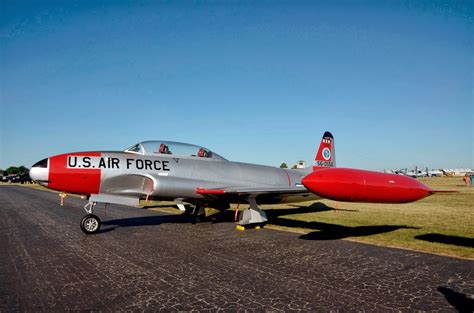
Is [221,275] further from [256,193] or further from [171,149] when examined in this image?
[171,149]

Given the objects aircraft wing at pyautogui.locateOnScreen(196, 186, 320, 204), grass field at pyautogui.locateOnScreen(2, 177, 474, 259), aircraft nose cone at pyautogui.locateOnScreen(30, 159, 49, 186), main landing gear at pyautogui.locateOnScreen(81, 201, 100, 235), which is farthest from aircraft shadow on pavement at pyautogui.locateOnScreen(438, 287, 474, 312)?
aircraft nose cone at pyautogui.locateOnScreen(30, 159, 49, 186)

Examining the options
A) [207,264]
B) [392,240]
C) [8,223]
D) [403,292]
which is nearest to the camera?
[403,292]

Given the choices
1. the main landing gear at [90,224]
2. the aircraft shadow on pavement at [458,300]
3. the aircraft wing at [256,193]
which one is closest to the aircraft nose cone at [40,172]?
the main landing gear at [90,224]

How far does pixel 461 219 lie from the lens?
1395 cm

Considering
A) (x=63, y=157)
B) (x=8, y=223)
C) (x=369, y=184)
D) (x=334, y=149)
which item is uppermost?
(x=334, y=149)

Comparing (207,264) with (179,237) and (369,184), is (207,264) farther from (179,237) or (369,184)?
(369,184)

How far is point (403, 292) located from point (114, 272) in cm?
520

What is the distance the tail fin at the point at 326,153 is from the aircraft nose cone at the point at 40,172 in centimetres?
1300

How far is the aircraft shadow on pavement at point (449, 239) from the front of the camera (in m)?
9.05

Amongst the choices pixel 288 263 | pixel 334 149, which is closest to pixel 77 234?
pixel 288 263

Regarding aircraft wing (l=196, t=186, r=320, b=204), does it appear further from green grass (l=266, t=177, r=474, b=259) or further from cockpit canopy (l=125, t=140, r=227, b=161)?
cockpit canopy (l=125, t=140, r=227, b=161)

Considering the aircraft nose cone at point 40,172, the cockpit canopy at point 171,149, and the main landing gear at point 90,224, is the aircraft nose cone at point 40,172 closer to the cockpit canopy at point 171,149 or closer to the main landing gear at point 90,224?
the main landing gear at point 90,224

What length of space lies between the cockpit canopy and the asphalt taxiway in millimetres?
3242

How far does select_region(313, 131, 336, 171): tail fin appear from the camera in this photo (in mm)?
18391
